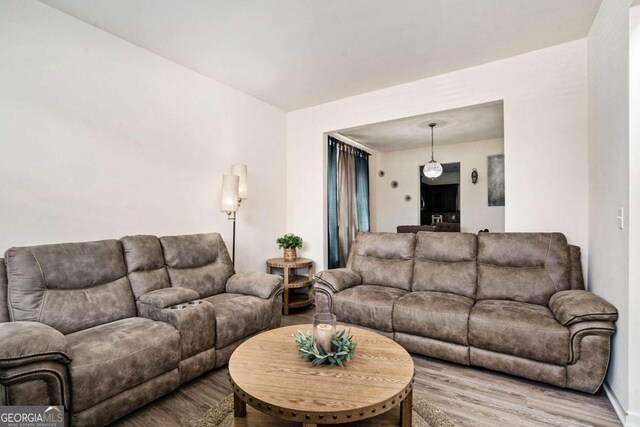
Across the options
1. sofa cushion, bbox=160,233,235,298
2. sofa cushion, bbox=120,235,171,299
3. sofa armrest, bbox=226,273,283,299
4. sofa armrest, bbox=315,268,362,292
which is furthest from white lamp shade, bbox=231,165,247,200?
sofa armrest, bbox=315,268,362,292

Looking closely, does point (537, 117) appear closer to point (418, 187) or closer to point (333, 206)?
point (333, 206)

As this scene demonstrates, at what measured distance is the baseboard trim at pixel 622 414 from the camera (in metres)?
1.73

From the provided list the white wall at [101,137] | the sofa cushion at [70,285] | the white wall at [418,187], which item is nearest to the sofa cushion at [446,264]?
the white wall at [101,137]

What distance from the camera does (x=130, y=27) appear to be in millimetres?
2572

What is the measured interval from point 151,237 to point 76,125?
106 cm

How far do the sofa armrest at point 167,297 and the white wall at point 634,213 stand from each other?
2.86 metres

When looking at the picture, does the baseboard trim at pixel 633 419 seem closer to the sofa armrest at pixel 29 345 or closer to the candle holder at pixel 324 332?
the candle holder at pixel 324 332

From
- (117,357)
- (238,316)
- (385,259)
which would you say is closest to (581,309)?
(385,259)

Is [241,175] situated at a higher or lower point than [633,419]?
higher

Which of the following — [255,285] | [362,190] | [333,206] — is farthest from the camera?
[362,190]

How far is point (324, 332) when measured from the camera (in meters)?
1.62

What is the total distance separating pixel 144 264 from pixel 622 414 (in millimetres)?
3397

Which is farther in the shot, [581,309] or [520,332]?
[520,332]

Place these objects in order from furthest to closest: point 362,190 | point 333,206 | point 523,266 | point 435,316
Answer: point 362,190 → point 333,206 → point 523,266 → point 435,316
